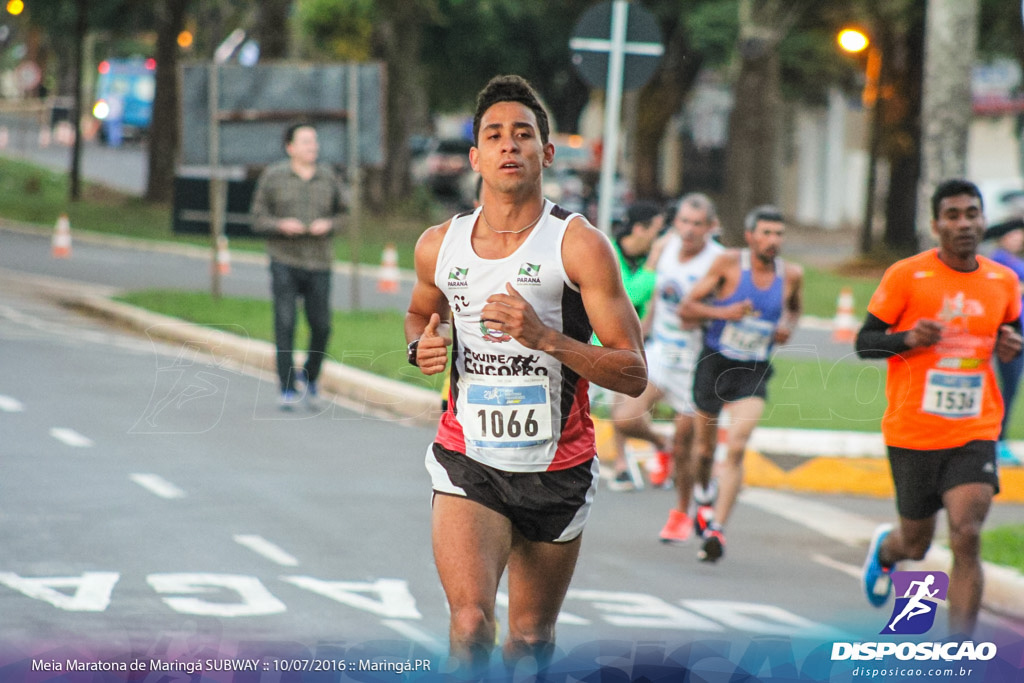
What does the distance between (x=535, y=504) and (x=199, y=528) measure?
3730 mm

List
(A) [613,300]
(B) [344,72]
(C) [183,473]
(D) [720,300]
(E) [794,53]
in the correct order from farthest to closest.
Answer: (E) [794,53] → (B) [344,72] → (C) [183,473] → (D) [720,300] → (A) [613,300]

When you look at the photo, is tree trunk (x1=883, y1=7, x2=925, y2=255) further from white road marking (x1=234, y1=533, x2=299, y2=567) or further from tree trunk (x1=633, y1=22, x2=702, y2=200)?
white road marking (x1=234, y1=533, x2=299, y2=567)

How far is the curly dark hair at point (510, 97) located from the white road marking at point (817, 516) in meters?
4.82

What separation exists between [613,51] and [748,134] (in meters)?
17.1

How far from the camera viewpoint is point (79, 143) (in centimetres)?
3622

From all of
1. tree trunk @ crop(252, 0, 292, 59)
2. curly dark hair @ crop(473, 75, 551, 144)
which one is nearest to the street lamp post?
tree trunk @ crop(252, 0, 292, 59)

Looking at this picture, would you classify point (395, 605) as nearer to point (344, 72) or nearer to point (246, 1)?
point (344, 72)

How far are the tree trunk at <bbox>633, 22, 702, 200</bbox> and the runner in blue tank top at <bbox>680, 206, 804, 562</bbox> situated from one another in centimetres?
3379

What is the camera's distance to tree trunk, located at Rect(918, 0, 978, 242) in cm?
1504

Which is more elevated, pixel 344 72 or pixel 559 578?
pixel 344 72

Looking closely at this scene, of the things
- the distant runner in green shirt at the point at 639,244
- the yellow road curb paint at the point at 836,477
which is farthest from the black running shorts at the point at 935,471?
the yellow road curb paint at the point at 836,477

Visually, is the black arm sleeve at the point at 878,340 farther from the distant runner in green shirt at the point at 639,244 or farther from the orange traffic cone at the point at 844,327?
the orange traffic cone at the point at 844,327

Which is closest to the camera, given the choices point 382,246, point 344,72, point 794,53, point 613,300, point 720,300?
point 613,300

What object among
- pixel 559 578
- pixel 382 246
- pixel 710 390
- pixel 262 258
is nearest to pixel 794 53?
pixel 382 246
